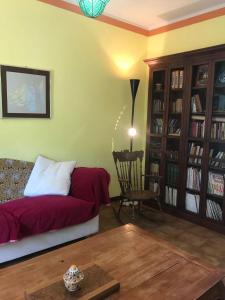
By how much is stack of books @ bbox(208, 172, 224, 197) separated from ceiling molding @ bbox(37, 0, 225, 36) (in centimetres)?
188

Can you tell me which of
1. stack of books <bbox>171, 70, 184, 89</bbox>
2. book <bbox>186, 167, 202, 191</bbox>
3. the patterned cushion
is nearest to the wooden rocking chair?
book <bbox>186, 167, 202, 191</bbox>

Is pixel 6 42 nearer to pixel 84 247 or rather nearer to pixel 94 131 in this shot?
pixel 94 131

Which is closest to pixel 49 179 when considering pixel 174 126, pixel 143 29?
pixel 174 126

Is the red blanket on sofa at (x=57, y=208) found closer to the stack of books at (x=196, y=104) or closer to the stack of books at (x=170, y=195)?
the stack of books at (x=170, y=195)

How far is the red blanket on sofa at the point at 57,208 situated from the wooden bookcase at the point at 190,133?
114 centimetres

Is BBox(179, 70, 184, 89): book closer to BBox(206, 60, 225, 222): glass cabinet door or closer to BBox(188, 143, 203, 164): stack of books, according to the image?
BBox(206, 60, 225, 222): glass cabinet door

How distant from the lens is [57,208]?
236cm

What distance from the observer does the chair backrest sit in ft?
10.9

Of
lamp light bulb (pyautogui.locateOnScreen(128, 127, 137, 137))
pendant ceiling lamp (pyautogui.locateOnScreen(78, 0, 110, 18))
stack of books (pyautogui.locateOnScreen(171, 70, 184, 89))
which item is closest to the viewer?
pendant ceiling lamp (pyautogui.locateOnScreen(78, 0, 110, 18))

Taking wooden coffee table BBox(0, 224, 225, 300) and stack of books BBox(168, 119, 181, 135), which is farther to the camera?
stack of books BBox(168, 119, 181, 135)

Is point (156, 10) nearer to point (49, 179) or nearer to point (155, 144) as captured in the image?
point (155, 144)

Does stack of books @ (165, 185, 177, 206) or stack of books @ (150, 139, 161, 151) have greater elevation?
stack of books @ (150, 139, 161, 151)

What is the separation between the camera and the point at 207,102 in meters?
3.06

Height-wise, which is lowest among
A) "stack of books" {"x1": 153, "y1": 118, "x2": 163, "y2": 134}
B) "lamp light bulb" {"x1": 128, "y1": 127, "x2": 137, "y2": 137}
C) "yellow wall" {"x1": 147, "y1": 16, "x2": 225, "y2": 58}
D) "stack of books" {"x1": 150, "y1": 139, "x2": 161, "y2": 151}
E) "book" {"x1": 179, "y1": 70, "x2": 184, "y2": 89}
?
"stack of books" {"x1": 150, "y1": 139, "x2": 161, "y2": 151}
